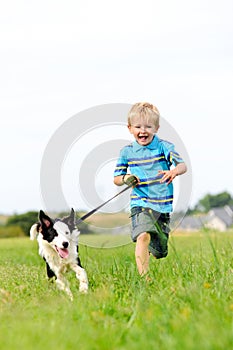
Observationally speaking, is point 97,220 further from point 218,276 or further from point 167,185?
point 218,276

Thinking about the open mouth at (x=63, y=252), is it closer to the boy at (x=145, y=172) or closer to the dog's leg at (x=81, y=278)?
the dog's leg at (x=81, y=278)

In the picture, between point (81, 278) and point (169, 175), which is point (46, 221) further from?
point (169, 175)

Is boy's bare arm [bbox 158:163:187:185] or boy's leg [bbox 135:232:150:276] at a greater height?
boy's bare arm [bbox 158:163:187:185]

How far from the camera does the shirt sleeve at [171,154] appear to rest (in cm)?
648

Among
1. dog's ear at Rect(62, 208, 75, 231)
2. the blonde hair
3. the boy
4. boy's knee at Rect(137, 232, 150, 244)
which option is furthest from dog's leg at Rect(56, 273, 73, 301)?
the blonde hair

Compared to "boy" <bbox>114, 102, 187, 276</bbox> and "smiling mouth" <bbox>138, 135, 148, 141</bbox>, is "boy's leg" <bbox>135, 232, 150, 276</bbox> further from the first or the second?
"smiling mouth" <bbox>138, 135, 148, 141</bbox>

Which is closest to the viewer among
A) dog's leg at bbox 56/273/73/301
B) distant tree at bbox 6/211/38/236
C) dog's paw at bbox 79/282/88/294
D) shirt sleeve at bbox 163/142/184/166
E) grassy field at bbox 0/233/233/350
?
grassy field at bbox 0/233/233/350

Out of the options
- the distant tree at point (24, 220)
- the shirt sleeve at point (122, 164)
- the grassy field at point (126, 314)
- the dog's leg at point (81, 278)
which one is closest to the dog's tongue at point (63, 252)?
the dog's leg at point (81, 278)

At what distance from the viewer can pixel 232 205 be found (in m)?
48.0

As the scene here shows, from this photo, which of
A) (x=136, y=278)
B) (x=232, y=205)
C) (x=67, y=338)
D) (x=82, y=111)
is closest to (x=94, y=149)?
(x=82, y=111)

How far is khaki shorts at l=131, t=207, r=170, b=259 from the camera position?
21.6 ft

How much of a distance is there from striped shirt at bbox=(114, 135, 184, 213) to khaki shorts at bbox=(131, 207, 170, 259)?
0.06 m

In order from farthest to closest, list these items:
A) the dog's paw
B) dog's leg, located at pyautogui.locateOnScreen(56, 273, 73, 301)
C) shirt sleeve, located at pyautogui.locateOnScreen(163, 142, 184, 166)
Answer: shirt sleeve, located at pyautogui.locateOnScreen(163, 142, 184, 166)
the dog's paw
dog's leg, located at pyautogui.locateOnScreen(56, 273, 73, 301)

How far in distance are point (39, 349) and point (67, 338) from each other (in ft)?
0.84
